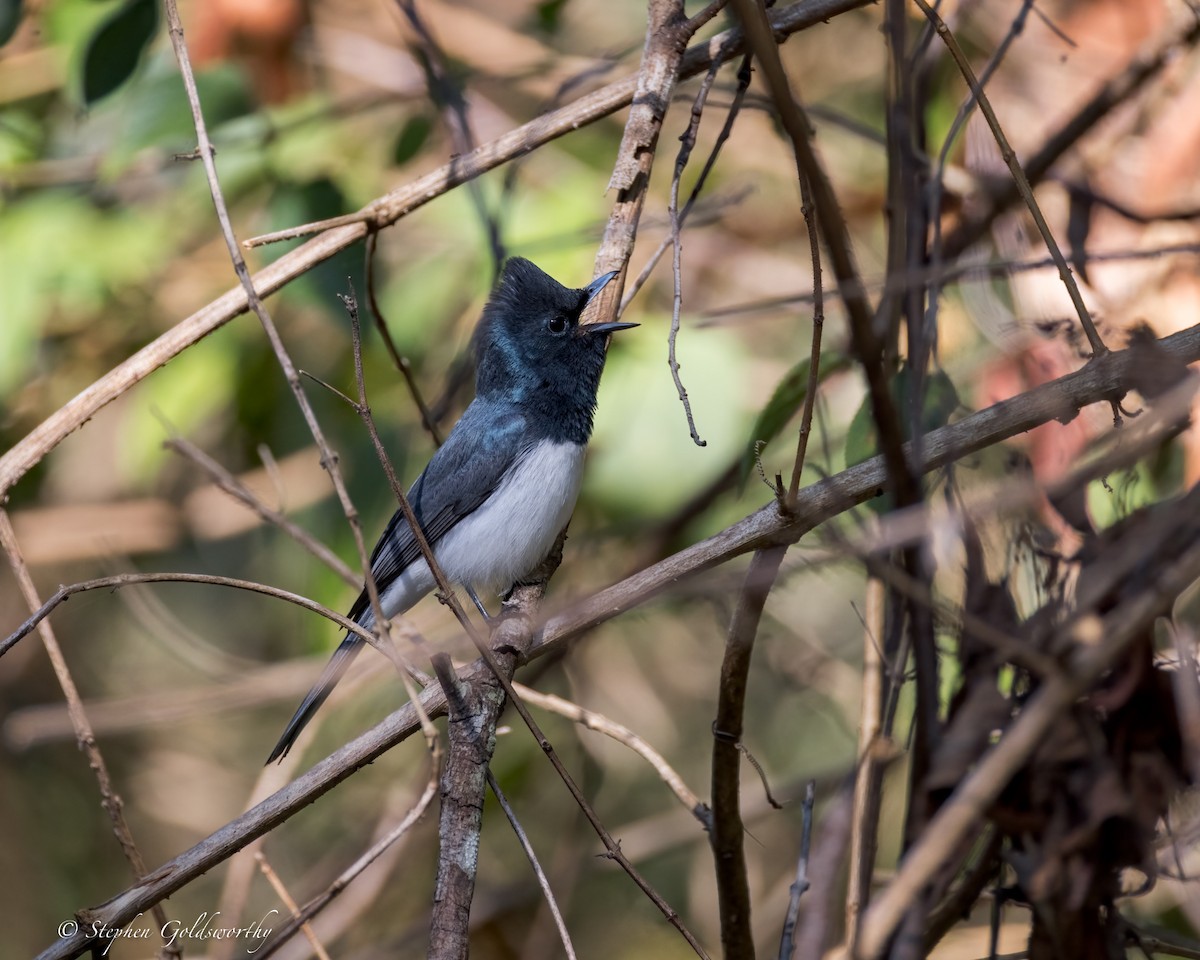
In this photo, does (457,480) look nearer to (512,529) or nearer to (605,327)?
(512,529)

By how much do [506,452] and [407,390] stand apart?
1.67 ft

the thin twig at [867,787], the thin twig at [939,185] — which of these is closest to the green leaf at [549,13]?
the thin twig at [939,185]

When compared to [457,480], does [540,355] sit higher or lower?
higher

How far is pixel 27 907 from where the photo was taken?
6613 millimetres

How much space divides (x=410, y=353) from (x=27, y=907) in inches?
184

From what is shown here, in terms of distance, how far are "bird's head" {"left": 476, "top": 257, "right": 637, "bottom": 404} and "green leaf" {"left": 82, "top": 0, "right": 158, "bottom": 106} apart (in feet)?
4.61

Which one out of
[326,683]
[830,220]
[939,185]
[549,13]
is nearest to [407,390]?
[326,683]

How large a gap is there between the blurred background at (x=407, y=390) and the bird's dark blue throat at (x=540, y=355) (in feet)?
0.38

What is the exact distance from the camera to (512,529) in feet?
13.4

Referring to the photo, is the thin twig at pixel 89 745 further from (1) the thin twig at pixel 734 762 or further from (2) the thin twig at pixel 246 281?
(1) the thin twig at pixel 734 762

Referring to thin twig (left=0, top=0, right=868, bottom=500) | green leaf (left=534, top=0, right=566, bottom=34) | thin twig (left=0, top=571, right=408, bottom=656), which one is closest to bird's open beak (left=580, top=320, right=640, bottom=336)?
thin twig (left=0, top=0, right=868, bottom=500)

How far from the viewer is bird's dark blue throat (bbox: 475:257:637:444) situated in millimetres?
4254

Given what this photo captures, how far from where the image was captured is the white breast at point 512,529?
3990mm

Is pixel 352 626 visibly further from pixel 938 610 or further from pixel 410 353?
pixel 410 353
